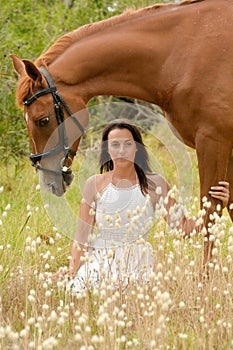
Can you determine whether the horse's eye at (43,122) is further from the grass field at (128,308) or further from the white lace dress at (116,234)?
the grass field at (128,308)

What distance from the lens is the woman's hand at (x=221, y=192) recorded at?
442 centimetres

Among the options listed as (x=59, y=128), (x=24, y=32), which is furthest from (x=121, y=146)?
(x=24, y=32)

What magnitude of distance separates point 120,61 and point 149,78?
218mm

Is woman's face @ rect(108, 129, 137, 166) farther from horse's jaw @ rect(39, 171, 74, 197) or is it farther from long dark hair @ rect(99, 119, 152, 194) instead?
horse's jaw @ rect(39, 171, 74, 197)

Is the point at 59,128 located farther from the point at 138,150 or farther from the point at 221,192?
the point at 221,192

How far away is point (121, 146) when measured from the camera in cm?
456

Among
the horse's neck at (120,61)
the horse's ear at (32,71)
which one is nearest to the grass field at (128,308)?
the horse's ear at (32,71)

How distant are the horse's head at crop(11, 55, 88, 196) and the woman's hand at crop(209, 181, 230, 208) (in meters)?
0.92

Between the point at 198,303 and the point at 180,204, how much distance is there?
28.0 inches

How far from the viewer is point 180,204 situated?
4.22 m

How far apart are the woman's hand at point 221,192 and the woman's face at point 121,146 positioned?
0.56 m

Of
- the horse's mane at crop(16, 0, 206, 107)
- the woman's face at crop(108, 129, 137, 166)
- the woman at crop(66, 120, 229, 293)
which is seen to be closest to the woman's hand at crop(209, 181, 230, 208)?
the woman at crop(66, 120, 229, 293)

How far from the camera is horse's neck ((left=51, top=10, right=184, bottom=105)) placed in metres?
4.60

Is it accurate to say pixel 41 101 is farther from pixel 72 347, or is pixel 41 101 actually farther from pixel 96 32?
pixel 72 347
